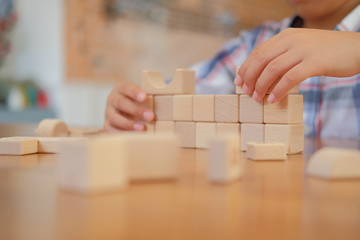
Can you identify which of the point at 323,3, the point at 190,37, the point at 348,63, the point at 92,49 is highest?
the point at 190,37

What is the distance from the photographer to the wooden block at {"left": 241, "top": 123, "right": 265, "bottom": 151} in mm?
687

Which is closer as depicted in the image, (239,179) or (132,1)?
(239,179)

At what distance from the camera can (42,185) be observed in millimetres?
393

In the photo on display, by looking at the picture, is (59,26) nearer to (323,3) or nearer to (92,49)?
(92,49)

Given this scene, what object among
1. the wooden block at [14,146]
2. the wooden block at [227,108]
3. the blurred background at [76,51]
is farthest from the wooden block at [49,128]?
the blurred background at [76,51]

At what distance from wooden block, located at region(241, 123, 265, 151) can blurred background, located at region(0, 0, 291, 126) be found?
250 cm

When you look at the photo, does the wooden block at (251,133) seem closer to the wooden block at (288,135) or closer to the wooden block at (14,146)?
the wooden block at (288,135)

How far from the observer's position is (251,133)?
2.28ft

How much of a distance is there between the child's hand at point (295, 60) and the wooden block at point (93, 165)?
0.38 m

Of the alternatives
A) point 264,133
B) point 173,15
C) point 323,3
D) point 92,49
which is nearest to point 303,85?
point 323,3

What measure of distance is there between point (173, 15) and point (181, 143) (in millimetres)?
3803

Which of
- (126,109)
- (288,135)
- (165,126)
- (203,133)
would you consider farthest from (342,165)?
(126,109)

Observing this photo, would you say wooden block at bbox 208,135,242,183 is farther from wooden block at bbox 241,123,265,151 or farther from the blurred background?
the blurred background

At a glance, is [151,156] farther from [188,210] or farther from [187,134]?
[187,134]
